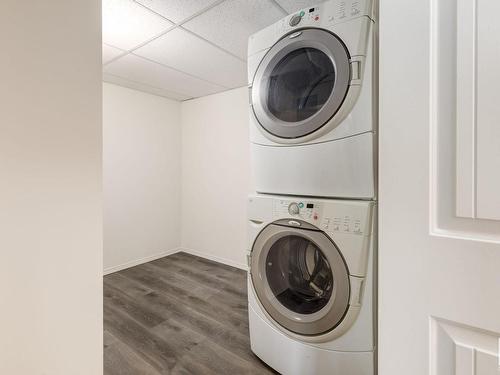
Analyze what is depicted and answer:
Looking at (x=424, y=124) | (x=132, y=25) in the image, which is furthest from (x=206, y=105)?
(x=424, y=124)

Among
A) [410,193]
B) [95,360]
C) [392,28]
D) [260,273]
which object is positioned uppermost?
[392,28]

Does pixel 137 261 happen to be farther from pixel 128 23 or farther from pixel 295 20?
pixel 295 20

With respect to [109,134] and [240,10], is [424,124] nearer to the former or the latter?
[240,10]

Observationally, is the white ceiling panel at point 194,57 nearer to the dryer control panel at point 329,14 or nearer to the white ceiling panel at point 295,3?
the white ceiling panel at point 295,3

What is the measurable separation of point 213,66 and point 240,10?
0.85 m

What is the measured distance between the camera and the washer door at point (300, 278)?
3.83ft

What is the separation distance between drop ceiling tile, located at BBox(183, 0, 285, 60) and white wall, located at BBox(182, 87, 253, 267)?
1070 millimetres

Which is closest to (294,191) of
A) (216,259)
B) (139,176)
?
(216,259)

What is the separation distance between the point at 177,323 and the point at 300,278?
3.68 feet

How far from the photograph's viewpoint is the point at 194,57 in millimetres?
2170

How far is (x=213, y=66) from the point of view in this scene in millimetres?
2365

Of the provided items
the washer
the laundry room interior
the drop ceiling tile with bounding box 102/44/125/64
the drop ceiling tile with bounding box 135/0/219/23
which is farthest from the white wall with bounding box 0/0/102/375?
the drop ceiling tile with bounding box 102/44/125/64

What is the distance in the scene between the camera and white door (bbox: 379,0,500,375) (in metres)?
0.51

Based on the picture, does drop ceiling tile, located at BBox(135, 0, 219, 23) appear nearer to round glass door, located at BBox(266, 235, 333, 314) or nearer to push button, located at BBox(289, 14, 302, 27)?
push button, located at BBox(289, 14, 302, 27)
